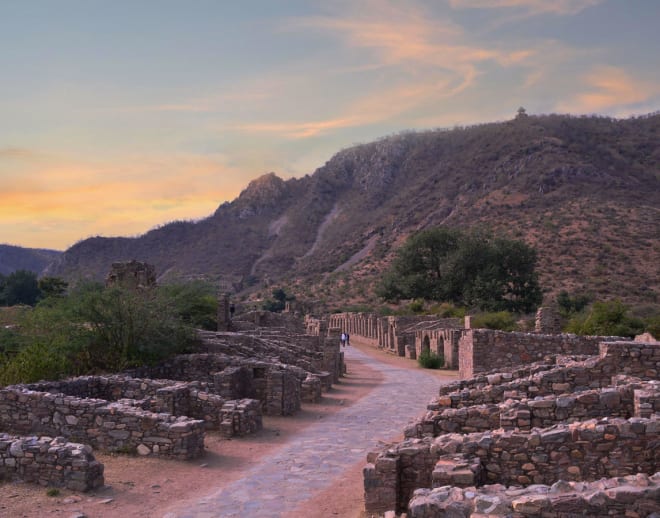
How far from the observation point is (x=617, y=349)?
11.4 metres

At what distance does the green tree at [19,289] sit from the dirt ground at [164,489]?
5411cm

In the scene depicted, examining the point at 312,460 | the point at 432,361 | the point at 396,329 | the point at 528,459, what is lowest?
the point at 432,361

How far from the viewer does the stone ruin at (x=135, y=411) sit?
9.08 m

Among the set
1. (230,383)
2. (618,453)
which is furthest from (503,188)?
(618,453)

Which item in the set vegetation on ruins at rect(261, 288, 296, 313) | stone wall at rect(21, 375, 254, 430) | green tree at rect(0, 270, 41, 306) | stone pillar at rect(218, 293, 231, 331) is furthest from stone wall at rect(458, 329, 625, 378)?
vegetation on ruins at rect(261, 288, 296, 313)

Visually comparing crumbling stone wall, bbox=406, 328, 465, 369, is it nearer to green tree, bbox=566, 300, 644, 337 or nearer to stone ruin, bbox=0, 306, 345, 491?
green tree, bbox=566, 300, 644, 337

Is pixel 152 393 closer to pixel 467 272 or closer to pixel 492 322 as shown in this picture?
pixel 492 322

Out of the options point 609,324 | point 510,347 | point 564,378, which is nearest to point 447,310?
point 609,324

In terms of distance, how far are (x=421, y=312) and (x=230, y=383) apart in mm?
37766

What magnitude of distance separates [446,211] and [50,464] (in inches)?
3119

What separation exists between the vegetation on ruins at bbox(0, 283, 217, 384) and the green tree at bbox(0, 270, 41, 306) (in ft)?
155

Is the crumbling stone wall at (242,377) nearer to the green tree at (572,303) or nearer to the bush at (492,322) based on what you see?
the bush at (492,322)

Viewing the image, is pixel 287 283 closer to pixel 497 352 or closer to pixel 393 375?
pixel 393 375

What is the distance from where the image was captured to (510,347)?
18.4 m
